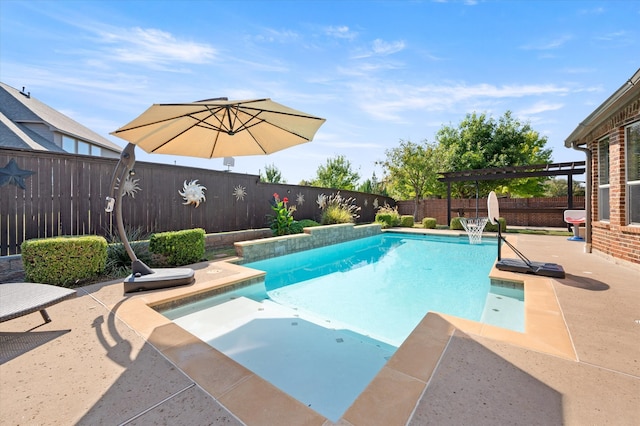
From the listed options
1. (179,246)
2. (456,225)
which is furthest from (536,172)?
(179,246)

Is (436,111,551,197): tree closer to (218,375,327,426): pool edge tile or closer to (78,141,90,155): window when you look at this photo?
(218,375,327,426): pool edge tile

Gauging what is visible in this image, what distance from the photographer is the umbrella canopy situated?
2.74m

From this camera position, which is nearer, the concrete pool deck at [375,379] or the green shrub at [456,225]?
the concrete pool deck at [375,379]

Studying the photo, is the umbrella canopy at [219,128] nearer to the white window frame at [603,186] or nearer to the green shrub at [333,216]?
the white window frame at [603,186]

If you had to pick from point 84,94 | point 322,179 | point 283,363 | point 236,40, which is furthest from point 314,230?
point 322,179

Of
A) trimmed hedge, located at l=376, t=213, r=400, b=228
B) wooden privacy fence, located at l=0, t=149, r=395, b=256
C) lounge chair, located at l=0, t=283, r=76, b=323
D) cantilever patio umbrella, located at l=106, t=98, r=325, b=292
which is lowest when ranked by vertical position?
lounge chair, located at l=0, t=283, r=76, b=323

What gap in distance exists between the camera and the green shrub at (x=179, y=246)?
5.00 m

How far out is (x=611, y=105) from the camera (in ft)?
12.7

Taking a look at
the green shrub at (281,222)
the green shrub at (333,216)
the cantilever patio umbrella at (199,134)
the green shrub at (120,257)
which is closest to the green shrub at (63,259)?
the green shrub at (120,257)

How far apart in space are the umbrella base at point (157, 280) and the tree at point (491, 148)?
17.2m

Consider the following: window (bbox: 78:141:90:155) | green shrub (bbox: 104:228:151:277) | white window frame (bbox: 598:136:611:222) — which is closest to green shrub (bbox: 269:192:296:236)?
green shrub (bbox: 104:228:151:277)

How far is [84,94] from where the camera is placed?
827 centimetres

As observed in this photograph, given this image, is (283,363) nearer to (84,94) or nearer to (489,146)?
(84,94)

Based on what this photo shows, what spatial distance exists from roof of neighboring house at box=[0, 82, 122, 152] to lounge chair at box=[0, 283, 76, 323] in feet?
38.3
